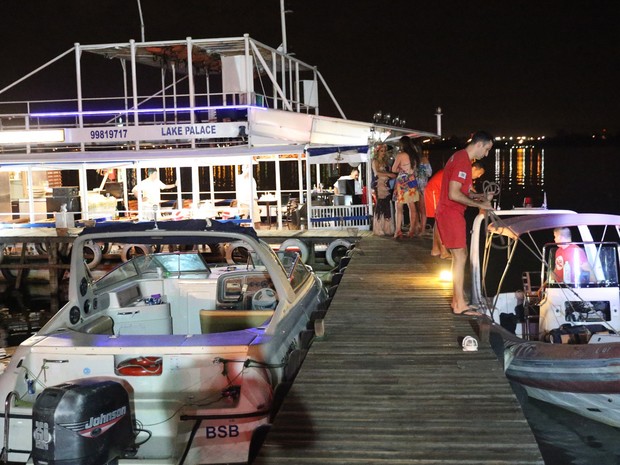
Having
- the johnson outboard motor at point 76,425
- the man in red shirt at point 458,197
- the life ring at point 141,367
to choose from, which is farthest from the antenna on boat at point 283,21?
the johnson outboard motor at point 76,425

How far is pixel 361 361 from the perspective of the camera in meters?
6.53

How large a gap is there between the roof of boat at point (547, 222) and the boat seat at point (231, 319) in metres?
3.10

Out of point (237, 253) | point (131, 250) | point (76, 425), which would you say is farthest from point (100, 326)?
point (131, 250)

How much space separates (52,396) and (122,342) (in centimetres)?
112

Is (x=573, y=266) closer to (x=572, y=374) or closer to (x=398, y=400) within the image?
(x=572, y=374)

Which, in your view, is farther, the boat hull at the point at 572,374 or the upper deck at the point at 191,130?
the upper deck at the point at 191,130

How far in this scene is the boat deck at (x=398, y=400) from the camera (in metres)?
4.70

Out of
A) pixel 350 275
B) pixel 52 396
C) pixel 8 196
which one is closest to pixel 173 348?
pixel 52 396

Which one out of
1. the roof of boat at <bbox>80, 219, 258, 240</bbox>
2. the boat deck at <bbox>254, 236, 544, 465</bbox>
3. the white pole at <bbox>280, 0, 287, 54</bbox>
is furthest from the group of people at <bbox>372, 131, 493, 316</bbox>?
the white pole at <bbox>280, 0, 287, 54</bbox>

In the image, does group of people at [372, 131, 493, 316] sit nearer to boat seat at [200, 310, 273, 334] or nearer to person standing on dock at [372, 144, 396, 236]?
person standing on dock at [372, 144, 396, 236]

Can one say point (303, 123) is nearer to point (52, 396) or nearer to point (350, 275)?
point (350, 275)

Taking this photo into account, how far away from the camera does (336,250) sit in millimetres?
18172

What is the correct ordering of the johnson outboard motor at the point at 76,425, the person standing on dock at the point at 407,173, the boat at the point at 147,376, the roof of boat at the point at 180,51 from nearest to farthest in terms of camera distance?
the johnson outboard motor at the point at 76,425 → the boat at the point at 147,376 → the person standing on dock at the point at 407,173 → the roof of boat at the point at 180,51

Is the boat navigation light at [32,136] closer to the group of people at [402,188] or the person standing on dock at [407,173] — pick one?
the group of people at [402,188]
